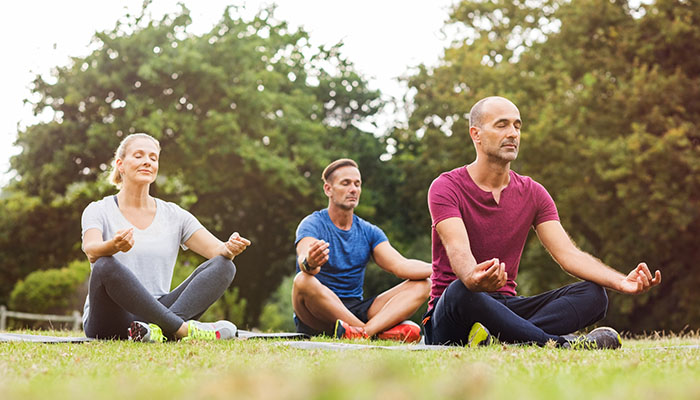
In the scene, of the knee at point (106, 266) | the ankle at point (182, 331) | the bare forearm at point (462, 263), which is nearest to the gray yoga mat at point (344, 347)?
the bare forearm at point (462, 263)

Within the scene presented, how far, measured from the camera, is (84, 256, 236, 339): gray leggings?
567 cm

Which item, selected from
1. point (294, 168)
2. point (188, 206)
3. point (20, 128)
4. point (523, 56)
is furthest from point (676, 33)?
point (20, 128)

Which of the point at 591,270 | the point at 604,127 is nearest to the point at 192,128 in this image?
the point at 604,127

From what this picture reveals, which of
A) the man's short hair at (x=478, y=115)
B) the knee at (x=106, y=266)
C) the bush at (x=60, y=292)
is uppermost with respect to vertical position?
the man's short hair at (x=478, y=115)

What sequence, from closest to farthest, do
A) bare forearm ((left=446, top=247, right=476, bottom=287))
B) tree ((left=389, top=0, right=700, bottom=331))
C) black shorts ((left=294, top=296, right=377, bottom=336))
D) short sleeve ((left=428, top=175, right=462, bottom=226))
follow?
1. bare forearm ((left=446, top=247, right=476, bottom=287))
2. short sleeve ((left=428, top=175, right=462, bottom=226))
3. black shorts ((left=294, top=296, right=377, bottom=336))
4. tree ((left=389, top=0, right=700, bottom=331))

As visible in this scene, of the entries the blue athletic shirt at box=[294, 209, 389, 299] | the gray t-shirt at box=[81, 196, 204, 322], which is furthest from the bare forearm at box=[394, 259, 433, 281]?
the gray t-shirt at box=[81, 196, 204, 322]

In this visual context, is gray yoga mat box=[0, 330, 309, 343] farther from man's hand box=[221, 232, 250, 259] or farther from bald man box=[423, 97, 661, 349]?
bald man box=[423, 97, 661, 349]

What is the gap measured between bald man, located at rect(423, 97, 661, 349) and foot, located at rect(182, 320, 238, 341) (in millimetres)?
1587

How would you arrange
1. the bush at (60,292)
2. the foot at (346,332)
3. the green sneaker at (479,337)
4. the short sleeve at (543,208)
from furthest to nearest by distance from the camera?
1. the bush at (60,292)
2. the foot at (346,332)
3. the short sleeve at (543,208)
4. the green sneaker at (479,337)

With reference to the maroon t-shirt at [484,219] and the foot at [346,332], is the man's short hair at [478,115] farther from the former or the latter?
the foot at [346,332]

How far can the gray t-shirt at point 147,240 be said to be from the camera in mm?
6199

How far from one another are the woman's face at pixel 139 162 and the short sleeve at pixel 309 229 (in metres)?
1.75

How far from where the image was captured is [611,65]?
67.7 ft

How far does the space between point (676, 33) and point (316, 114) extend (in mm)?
11571
